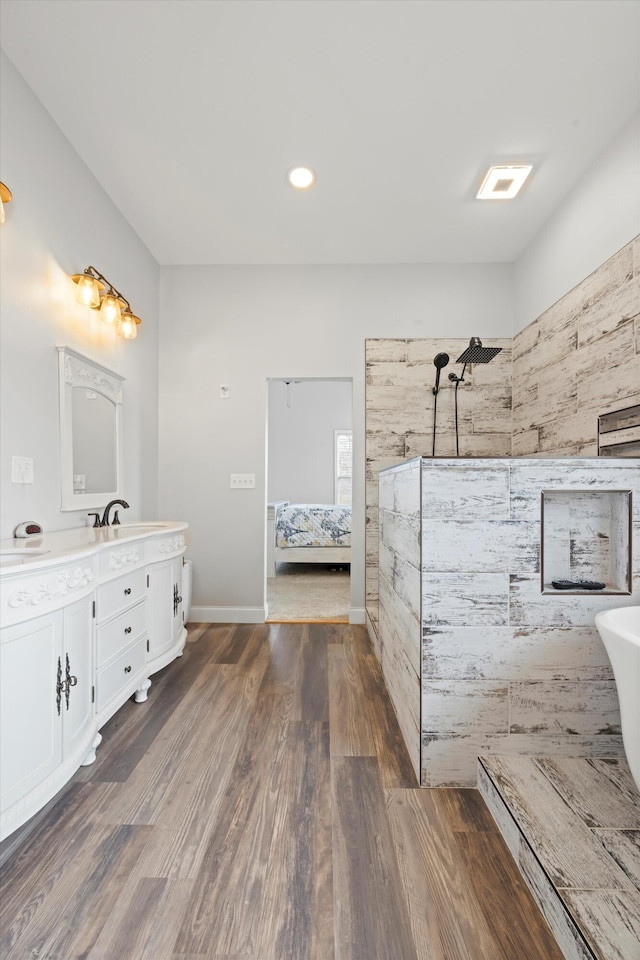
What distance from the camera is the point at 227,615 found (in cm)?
377

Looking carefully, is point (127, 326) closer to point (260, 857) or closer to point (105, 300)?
point (105, 300)

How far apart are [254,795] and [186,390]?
2.90 m

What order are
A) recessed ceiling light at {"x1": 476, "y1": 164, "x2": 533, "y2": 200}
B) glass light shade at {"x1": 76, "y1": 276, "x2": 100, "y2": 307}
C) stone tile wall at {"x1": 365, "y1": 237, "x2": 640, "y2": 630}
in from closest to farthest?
1. stone tile wall at {"x1": 365, "y1": 237, "x2": 640, "y2": 630}
2. glass light shade at {"x1": 76, "y1": 276, "x2": 100, "y2": 307}
3. recessed ceiling light at {"x1": 476, "y1": 164, "x2": 533, "y2": 200}

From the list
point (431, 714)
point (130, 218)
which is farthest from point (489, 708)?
point (130, 218)

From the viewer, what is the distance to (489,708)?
1.68 meters

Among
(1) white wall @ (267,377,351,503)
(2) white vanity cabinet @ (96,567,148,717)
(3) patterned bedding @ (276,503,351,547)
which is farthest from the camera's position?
(1) white wall @ (267,377,351,503)

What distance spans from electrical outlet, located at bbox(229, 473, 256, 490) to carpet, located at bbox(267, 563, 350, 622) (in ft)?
3.50

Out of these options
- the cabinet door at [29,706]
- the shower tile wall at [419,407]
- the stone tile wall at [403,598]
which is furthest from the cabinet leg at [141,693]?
the shower tile wall at [419,407]

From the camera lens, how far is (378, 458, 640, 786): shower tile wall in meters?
1.68

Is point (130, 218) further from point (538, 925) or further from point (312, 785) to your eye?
point (538, 925)

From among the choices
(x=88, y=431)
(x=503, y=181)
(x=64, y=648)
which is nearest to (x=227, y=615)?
(x=88, y=431)

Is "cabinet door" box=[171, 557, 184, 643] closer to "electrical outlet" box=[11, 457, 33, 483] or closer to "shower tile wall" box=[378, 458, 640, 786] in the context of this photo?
"electrical outlet" box=[11, 457, 33, 483]

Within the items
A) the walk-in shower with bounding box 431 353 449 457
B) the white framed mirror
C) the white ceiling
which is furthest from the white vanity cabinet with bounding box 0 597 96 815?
the walk-in shower with bounding box 431 353 449 457

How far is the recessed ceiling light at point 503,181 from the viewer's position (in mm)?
2592
